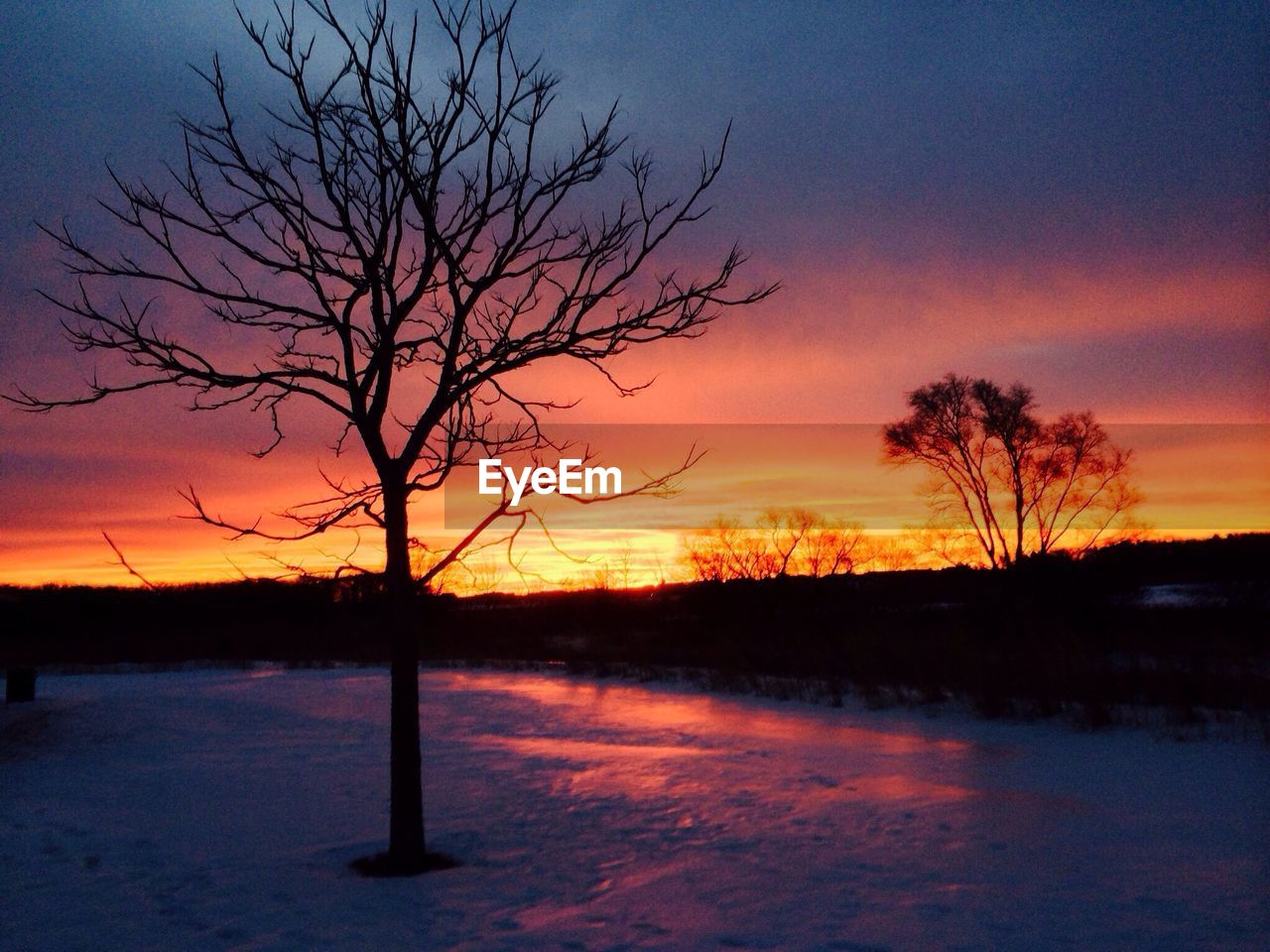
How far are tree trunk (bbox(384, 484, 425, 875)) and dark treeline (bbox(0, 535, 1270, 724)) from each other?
2.49ft

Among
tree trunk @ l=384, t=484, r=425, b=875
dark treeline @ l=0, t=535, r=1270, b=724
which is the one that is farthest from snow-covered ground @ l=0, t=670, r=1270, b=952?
dark treeline @ l=0, t=535, r=1270, b=724

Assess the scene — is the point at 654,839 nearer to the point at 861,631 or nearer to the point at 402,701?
the point at 402,701

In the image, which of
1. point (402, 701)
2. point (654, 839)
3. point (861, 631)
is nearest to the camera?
point (402, 701)

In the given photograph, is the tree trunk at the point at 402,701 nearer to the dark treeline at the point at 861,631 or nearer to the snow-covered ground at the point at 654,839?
the snow-covered ground at the point at 654,839

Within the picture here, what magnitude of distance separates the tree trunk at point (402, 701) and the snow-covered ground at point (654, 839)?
0.35 metres

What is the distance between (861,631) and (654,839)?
15.6 metres

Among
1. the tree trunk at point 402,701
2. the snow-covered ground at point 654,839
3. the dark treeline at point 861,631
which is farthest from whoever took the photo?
the dark treeline at point 861,631

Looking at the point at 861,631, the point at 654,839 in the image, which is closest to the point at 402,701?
the point at 654,839

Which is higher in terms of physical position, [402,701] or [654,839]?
[402,701]

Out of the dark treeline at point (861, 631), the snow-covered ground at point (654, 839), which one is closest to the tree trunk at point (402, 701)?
the snow-covered ground at point (654, 839)

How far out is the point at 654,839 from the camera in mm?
7633

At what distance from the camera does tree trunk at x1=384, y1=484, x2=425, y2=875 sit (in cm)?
673

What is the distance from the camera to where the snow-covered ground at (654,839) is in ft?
17.6

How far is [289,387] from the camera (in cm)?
704
